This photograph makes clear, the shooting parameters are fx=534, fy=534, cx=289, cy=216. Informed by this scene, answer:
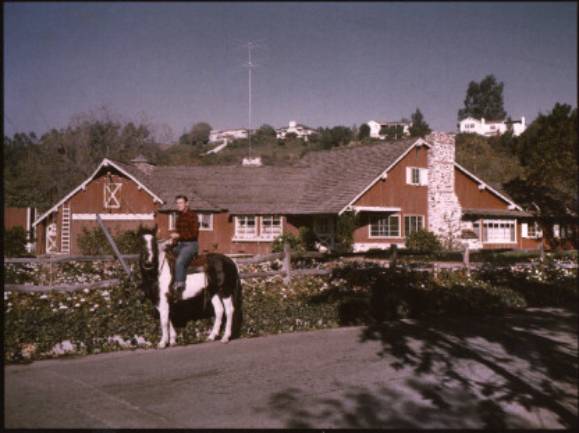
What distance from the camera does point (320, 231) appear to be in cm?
3231

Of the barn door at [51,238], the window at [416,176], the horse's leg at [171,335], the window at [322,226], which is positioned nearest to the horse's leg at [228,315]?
the horse's leg at [171,335]

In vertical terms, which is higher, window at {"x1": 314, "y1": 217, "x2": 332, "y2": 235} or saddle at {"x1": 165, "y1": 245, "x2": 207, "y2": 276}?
window at {"x1": 314, "y1": 217, "x2": 332, "y2": 235}

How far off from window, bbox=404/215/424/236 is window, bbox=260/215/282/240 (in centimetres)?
800

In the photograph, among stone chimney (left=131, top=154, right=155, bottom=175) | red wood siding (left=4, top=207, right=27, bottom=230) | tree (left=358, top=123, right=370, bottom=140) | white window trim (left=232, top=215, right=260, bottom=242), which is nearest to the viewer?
red wood siding (left=4, top=207, right=27, bottom=230)

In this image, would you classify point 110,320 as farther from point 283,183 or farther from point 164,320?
point 283,183

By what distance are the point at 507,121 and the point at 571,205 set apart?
5858cm

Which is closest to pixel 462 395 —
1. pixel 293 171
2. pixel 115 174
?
pixel 115 174

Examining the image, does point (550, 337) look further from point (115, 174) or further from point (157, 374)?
point (115, 174)

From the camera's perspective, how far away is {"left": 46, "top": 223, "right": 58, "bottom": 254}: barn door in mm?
22562

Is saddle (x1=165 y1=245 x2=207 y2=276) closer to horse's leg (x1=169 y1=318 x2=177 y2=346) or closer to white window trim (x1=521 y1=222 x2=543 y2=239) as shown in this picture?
horse's leg (x1=169 y1=318 x2=177 y2=346)

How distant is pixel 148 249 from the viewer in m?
8.85

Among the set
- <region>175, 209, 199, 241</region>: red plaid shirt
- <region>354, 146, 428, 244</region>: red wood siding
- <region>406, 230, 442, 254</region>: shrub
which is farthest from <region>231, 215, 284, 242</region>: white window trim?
<region>175, 209, 199, 241</region>: red plaid shirt

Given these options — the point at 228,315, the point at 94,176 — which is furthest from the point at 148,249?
the point at 94,176

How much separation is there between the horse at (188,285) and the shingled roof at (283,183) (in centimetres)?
1936
